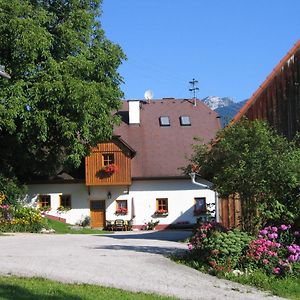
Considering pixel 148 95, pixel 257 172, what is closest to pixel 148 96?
pixel 148 95

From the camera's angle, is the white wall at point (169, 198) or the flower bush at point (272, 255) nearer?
the flower bush at point (272, 255)

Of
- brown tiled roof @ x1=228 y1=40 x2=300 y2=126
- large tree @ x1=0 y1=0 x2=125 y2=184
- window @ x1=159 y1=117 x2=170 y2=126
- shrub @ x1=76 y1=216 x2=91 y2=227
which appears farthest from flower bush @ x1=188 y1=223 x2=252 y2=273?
window @ x1=159 y1=117 x2=170 y2=126

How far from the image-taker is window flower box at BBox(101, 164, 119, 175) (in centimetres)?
4338

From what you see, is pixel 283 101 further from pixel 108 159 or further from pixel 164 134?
pixel 164 134

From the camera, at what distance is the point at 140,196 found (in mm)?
44531

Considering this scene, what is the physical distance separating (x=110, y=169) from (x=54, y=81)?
1462 centimetres

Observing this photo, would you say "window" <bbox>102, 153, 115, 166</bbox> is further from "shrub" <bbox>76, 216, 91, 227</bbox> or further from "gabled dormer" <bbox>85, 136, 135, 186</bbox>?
"shrub" <bbox>76, 216, 91, 227</bbox>

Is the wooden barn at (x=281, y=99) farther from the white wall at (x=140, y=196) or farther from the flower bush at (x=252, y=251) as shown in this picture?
the white wall at (x=140, y=196)

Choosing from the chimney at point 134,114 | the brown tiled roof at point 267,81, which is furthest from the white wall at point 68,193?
the brown tiled roof at point 267,81

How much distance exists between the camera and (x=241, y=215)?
1522 centimetres

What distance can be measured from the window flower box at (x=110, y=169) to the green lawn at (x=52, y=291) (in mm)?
31938

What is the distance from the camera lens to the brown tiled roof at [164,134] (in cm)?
4528

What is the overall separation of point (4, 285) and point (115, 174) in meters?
33.3

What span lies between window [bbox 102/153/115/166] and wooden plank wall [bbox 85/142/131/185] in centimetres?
26
